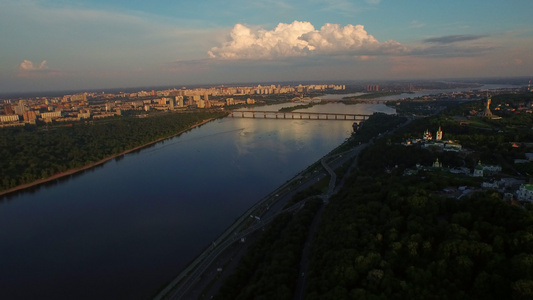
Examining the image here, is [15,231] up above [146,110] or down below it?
below

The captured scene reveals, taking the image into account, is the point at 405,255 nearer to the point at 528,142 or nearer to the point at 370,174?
the point at 370,174

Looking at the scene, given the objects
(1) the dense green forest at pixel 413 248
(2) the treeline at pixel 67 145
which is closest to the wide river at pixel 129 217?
(2) the treeline at pixel 67 145

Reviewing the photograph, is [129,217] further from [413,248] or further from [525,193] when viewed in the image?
[525,193]

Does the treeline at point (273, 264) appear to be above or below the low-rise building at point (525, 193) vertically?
below

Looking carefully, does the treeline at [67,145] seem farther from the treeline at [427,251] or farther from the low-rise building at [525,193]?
the low-rise building at [525,193]

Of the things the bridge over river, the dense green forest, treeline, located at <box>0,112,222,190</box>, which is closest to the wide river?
treeline, located at <box>0,112,222,190</box>

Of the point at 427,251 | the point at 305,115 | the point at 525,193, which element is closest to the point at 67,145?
the point at 427,251

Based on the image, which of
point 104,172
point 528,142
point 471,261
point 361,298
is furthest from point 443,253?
point 104,172
